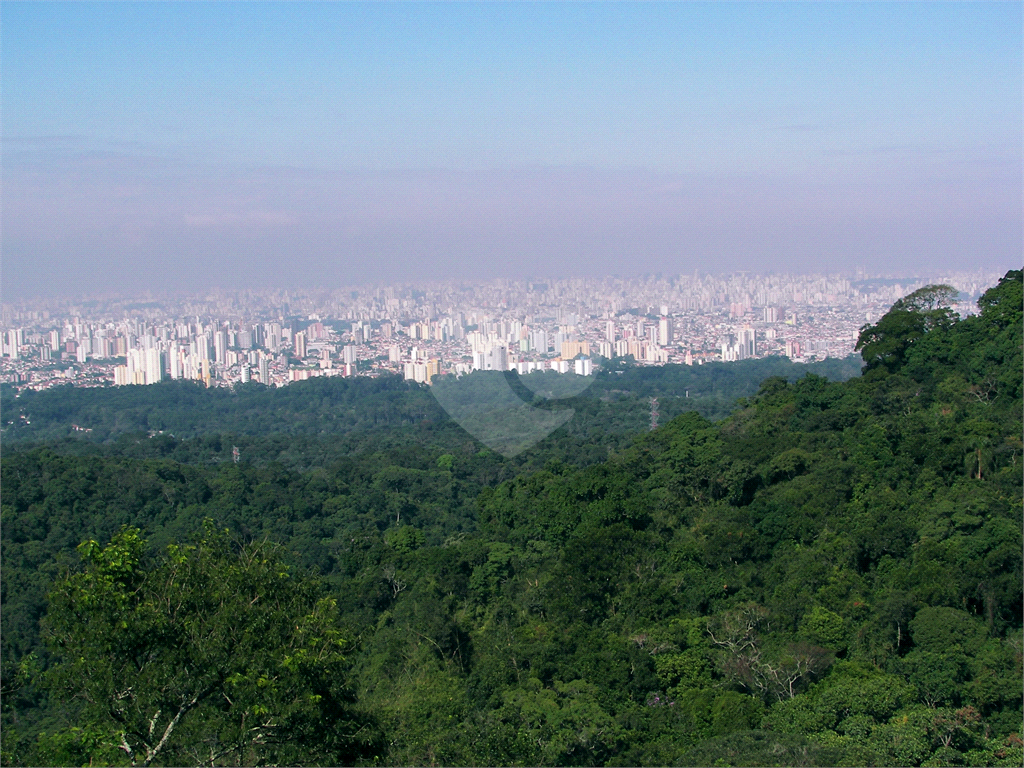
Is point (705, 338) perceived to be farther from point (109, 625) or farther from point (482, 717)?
point (109, 625)

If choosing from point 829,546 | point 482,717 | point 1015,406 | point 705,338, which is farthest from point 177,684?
point 705,338

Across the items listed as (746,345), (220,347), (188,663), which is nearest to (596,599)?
(188,663)

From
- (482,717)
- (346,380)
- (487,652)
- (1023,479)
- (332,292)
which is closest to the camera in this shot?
(482,717)

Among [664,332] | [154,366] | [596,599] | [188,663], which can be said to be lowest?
[596,599]

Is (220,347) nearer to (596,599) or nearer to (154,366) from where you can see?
(154,366)

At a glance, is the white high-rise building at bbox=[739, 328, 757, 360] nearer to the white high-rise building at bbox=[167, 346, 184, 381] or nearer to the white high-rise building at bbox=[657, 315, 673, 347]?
the white high-rise building at bbox=[657, 315, 673, 347]
